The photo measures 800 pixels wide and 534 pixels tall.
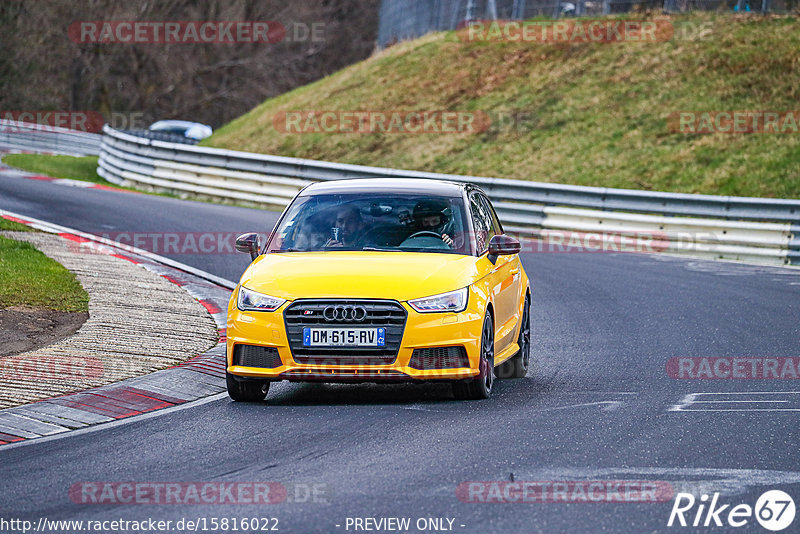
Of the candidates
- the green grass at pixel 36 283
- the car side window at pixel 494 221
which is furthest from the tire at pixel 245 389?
the green grass at pixel 36 283

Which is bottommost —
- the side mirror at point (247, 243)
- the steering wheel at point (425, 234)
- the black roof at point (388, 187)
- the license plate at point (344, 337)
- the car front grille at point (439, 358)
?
the car front grille at point (439, 358)

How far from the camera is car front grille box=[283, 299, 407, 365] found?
8836 millimetres

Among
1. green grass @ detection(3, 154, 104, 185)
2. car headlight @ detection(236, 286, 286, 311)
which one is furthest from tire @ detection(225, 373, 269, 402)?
green grass @ detection(3, 154, 104, 185)

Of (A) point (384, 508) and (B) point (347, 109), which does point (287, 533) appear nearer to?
(A) point (384, 508)

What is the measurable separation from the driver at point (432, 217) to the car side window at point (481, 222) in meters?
0.24

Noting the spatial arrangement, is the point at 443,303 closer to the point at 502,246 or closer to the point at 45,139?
the point at 502,246

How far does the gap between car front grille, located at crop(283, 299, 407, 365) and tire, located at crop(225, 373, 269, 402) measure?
56cm

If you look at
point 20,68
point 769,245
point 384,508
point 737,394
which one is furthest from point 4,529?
point 20,68

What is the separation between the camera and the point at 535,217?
23703 millimetres

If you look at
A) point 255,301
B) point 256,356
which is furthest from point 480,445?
point 255,301

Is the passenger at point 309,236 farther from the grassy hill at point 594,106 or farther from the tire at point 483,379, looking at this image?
the grassy hill at point 594,106

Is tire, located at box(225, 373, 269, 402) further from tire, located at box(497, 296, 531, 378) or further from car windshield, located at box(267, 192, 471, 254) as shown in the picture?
tire, located at box(497, 296, 531, 378)

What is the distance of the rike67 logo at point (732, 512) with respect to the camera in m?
5.88

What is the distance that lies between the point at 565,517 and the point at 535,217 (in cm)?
1791
